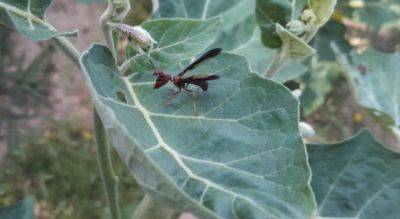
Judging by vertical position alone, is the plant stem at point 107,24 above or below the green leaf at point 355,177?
above

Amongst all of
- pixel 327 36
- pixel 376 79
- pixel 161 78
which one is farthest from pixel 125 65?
pixel 327 36

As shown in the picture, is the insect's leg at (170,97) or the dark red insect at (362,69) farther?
the dark red insect at (362,69)

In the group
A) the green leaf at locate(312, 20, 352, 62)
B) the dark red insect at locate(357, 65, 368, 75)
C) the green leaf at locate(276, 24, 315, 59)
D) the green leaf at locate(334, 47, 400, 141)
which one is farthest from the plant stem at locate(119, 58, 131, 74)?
the green leaf at locate(312, 20, 352, 62)

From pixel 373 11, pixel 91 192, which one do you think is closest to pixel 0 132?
pixel 91 192

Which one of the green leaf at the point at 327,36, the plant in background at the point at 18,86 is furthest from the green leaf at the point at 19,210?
the plant in background at the point at 18,86

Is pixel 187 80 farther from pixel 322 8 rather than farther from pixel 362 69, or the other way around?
pixel 362 69

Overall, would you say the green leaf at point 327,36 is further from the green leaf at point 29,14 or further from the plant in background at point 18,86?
the green leaf at point 29,14
